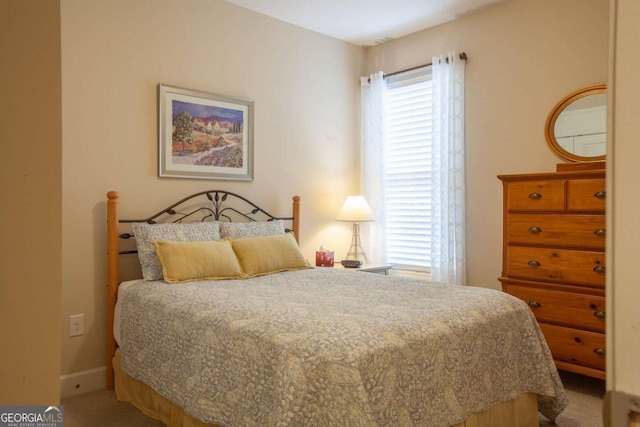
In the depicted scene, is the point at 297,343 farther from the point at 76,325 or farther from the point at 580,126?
the point at 580,126

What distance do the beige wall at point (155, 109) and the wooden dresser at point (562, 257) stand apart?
1773 millimetres

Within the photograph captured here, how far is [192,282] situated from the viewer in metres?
2.78

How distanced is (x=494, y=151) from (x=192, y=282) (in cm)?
250

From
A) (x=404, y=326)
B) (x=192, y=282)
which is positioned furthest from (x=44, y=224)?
(x=192, y=282)

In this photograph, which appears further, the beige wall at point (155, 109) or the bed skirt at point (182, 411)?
the beige wall at point (155, 109)

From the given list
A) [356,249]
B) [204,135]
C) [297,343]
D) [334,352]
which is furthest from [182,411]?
[356,249]

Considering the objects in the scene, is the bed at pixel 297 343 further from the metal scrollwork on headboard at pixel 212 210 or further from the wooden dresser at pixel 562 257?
the wooden dresser at pixel 562 257

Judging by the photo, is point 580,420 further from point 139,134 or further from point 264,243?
point 139,134

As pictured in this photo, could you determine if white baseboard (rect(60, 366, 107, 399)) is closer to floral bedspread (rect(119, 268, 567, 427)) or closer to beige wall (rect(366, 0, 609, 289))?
floral bedspread (rect(119, 268, 567, 427))

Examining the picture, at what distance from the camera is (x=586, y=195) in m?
2.82

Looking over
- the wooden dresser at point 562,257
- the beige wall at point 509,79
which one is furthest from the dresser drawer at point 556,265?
the beige wall at point 509,79

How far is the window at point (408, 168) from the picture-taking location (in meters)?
4.16

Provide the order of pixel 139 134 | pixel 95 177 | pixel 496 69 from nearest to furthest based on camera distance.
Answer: pixel 95 177, pixel 139 134, pixel 496 69

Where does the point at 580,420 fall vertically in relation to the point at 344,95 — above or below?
below
